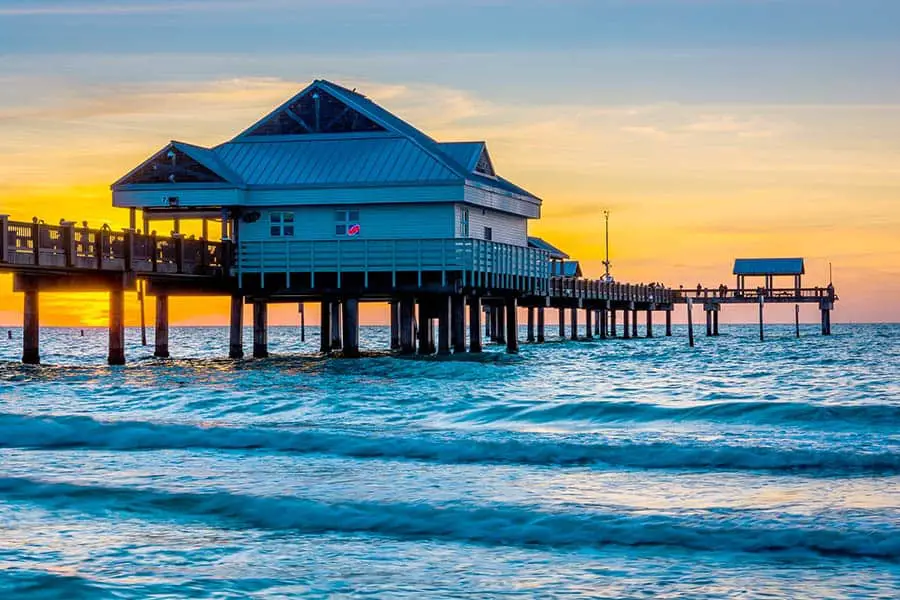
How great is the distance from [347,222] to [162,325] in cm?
912

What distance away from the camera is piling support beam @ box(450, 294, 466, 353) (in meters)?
47.2

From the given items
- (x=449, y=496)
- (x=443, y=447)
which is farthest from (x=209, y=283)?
(x=449, y=496)

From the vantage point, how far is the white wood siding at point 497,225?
47.3m

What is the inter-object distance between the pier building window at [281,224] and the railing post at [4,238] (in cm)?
1299

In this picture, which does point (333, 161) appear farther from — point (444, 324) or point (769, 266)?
point (769, 266)

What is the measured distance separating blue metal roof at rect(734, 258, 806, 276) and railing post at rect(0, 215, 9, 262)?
79928mm

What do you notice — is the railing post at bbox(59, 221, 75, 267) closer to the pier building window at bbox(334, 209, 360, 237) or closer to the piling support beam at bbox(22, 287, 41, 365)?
the piling support beam at bbox(22, 287, 41, 365)

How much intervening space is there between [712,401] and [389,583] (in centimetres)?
1836

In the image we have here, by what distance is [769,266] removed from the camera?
10781 centimetres

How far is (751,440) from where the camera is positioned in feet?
66.2

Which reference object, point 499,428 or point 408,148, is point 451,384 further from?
point 408,148

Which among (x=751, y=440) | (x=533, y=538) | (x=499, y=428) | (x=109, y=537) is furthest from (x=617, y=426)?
(x=109, y=537)

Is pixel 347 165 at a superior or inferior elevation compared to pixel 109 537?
superior

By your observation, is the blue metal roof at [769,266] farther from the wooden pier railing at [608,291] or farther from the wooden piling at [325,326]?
the wooden piling at [325,326]
